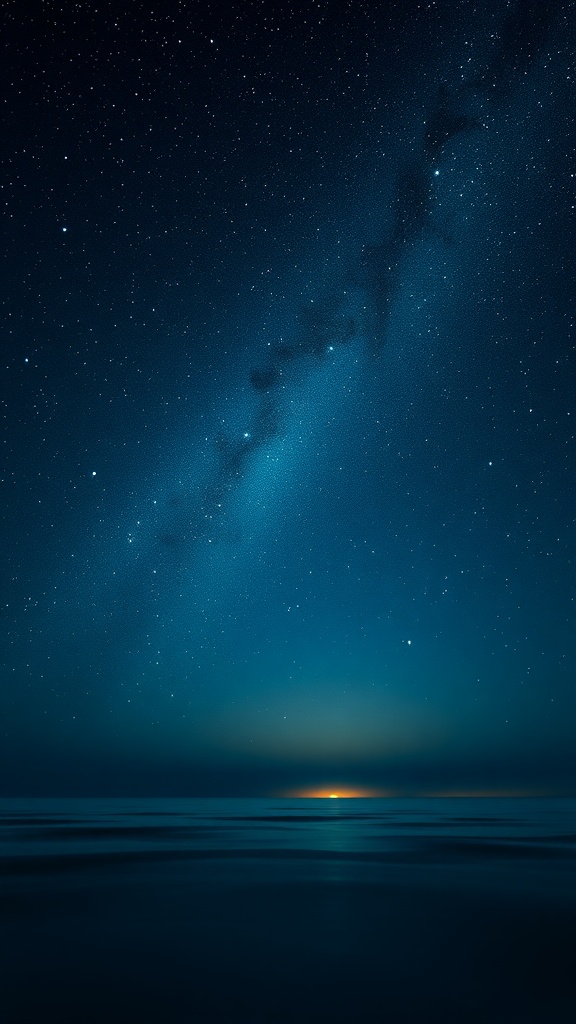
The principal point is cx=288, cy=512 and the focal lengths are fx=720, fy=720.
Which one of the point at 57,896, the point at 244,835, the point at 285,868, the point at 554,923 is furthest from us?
the point at 244,835

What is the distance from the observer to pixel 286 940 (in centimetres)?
880

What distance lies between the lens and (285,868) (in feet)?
53.6

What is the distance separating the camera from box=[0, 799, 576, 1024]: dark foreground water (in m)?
6.22

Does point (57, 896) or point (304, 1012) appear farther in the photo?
point (57, 896)

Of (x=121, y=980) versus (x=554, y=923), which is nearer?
(x=121, y=980)

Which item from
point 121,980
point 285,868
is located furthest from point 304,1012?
point 285,868

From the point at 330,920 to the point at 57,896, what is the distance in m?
4.82

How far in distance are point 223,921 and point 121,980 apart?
3346 millimetres

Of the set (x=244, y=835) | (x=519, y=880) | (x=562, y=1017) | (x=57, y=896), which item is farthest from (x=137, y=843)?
(x=562, y=1017)

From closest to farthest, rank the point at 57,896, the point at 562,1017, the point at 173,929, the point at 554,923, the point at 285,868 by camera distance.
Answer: the point at 562,1017, the point at 173,929, the point at 554,923, the point at 57,896, the point at 285,868

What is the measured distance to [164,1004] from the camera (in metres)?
6.22

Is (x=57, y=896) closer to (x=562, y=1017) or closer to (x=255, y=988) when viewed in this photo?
(x=255, y=988)

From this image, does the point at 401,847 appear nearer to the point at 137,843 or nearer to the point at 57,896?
the point at 137,843

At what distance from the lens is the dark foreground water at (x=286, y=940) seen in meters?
6.22
